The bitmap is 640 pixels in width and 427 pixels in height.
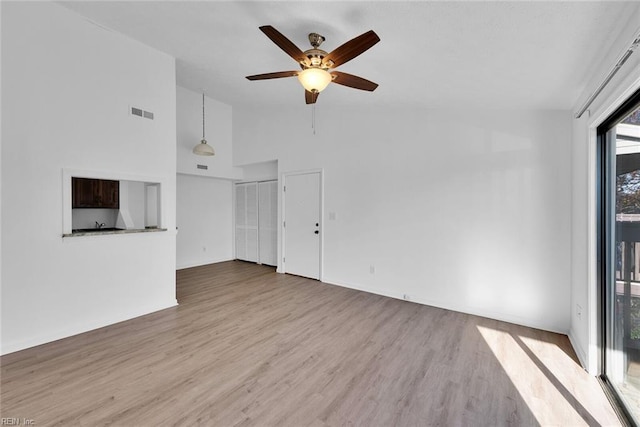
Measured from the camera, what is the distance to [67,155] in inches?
108

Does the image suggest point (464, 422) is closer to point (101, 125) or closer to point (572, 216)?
point (572, 216)

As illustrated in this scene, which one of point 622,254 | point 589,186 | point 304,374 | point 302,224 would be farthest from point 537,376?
point 302,224

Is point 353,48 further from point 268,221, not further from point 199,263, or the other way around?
point 199,263

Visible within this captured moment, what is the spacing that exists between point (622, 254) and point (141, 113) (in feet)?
15.8

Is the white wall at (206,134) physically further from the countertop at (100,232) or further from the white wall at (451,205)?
the countertop at (100,232)

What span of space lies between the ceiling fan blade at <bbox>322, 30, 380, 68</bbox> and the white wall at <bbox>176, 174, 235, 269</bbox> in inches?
182

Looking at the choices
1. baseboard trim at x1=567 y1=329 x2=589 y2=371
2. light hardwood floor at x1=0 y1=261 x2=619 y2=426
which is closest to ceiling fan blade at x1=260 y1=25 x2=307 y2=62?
light hardwood floor at x1=0 y1=261 x2=619 y2=426

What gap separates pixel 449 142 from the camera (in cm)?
349

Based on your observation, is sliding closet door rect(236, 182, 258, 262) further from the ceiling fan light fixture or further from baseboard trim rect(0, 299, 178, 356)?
the ceiling fan light fixture

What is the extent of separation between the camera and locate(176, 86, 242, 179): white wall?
520 centimetres

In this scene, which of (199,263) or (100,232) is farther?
(199,263)

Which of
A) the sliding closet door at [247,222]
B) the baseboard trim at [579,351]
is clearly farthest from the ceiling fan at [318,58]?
the sliding closet door at [247,222]

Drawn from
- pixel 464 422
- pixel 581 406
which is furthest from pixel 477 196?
pixel 464 422

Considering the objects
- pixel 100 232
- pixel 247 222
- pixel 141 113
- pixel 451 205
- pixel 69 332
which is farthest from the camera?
pixel 247 222
